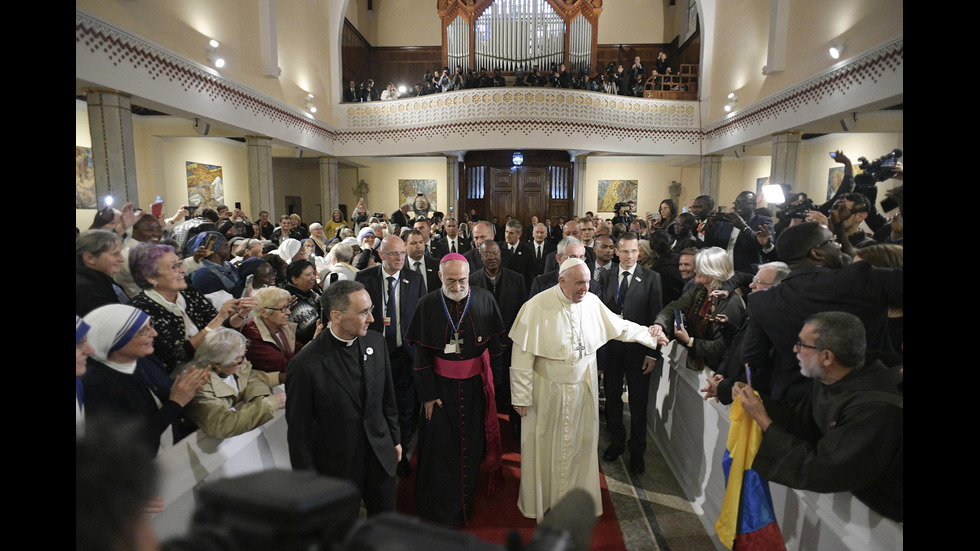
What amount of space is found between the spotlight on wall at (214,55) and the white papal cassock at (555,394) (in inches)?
358

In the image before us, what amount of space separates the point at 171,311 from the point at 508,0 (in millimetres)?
16110

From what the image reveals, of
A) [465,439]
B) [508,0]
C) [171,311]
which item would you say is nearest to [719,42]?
[508,0]

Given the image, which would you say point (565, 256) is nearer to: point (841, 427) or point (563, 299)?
point (563, 299)

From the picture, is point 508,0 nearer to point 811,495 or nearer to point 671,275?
point 671,275

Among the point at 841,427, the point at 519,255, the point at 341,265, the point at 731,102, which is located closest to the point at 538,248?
the point at 519,255

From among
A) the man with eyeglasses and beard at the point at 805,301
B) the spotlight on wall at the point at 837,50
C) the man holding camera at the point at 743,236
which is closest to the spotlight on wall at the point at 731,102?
the spotlight on wall at the point at 837,50

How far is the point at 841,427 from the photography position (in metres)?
1.81

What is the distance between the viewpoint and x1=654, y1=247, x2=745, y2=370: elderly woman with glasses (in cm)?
324

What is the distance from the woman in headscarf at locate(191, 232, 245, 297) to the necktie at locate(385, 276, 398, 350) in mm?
1321

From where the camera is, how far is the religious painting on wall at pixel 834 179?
12219mm

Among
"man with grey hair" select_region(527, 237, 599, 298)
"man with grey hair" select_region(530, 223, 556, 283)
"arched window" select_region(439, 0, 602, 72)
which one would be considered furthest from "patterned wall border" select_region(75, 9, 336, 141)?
"arched window" select_region(439, 0, 602, 72)

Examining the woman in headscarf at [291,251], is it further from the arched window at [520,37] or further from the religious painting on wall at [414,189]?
the religious painting on wall at [414,189]

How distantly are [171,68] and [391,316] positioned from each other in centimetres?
711

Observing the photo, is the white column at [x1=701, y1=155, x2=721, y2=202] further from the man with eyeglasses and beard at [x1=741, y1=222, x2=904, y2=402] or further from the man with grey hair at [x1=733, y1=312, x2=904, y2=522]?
the man with grey hair at [x1=733, y1=312, x2=904, y2=522]
